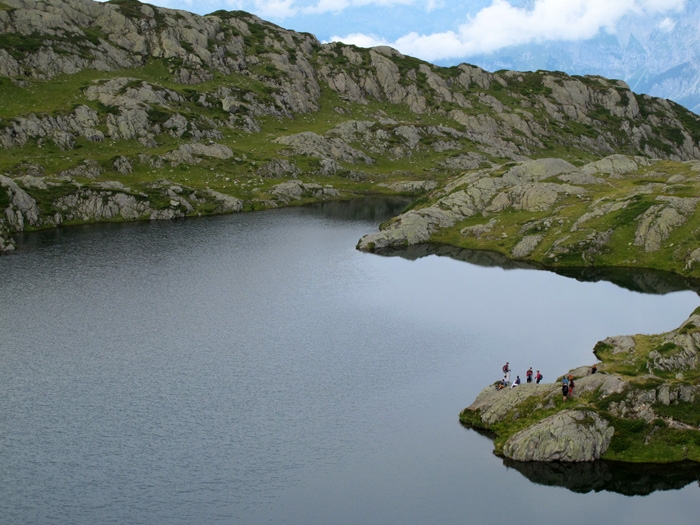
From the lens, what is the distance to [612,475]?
202 feet

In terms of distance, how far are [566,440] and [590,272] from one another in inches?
2976

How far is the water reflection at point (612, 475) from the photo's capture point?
60.0m

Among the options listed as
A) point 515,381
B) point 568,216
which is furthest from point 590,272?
point 515,381

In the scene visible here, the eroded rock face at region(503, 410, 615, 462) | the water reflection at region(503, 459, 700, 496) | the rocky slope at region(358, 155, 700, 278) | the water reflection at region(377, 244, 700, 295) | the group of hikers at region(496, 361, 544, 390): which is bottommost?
the water reflection at region(503, 459, 700, 496)

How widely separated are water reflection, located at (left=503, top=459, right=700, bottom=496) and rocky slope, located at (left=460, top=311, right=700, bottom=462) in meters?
0.75

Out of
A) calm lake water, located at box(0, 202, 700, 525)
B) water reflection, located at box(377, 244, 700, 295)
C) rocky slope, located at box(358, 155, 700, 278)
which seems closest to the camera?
calm lake water, located at box(0, 202, 700, 525)

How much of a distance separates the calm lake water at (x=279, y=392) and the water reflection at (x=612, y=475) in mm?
179

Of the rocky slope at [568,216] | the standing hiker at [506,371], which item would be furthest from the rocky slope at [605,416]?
the rocky slope at [568,216]

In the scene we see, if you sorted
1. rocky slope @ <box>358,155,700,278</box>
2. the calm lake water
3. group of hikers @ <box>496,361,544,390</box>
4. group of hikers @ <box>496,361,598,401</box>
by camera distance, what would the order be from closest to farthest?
the calm lake water → group of hikers @ <box>496,361,598,401</box> → group of hikers @ <box>496,361,544,390</box> → rocky slope @ <box>358,155,700,278</box>

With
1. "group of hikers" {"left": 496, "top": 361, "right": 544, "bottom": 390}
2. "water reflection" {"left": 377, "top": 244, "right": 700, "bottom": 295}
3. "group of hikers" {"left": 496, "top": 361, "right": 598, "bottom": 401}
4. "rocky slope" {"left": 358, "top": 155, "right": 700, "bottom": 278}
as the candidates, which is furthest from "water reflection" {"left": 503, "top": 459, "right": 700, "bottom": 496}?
"rocky slope" {"left": 358, "top": 155, "right": 700, "bottom": 278}

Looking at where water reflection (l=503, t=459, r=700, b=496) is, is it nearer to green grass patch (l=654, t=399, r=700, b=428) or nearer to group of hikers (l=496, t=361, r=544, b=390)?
green grass patch (l=654, t=399, r=700, b=428)

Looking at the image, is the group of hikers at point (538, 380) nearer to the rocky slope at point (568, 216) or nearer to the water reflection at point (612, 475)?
the water reflection at point (612, 475)

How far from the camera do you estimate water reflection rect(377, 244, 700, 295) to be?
4779 inches

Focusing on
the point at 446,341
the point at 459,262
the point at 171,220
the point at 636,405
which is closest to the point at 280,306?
the point at 446,341
